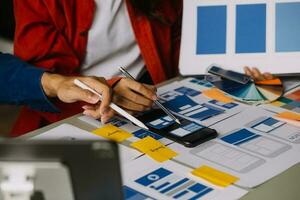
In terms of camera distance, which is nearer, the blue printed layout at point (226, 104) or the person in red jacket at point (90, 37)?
the blue printed layout at point (226, 104)

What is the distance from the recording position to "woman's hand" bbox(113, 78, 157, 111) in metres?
1.18

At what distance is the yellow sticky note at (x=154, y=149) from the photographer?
104 centimetres

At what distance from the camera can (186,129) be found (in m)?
1.13

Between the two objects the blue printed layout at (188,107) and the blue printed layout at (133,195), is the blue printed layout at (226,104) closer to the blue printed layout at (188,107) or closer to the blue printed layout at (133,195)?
the blue printed layout at (188,107)

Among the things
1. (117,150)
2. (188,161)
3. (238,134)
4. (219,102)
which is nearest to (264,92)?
(219,102)

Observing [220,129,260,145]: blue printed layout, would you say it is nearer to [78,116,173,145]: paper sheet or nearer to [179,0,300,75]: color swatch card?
[78,116,173,145]: paper sheet

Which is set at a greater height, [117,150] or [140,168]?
[117,150]

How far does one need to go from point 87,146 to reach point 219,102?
0.72 meters

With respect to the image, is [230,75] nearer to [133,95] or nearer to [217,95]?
[217,95]

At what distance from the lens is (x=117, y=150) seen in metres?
0.59

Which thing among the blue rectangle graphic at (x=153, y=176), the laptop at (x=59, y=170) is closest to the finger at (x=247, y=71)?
the blue rectangle graphic at (x=153, y=176)

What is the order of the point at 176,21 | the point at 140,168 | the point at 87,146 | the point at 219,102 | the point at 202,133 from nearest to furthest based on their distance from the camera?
the point at 87,146, the point at 140,168, the point at 202,133, the point at 219,102, the point at 176,21

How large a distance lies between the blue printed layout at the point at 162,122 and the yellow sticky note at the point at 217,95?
0.55ft

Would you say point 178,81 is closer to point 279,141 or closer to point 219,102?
point 219,102
